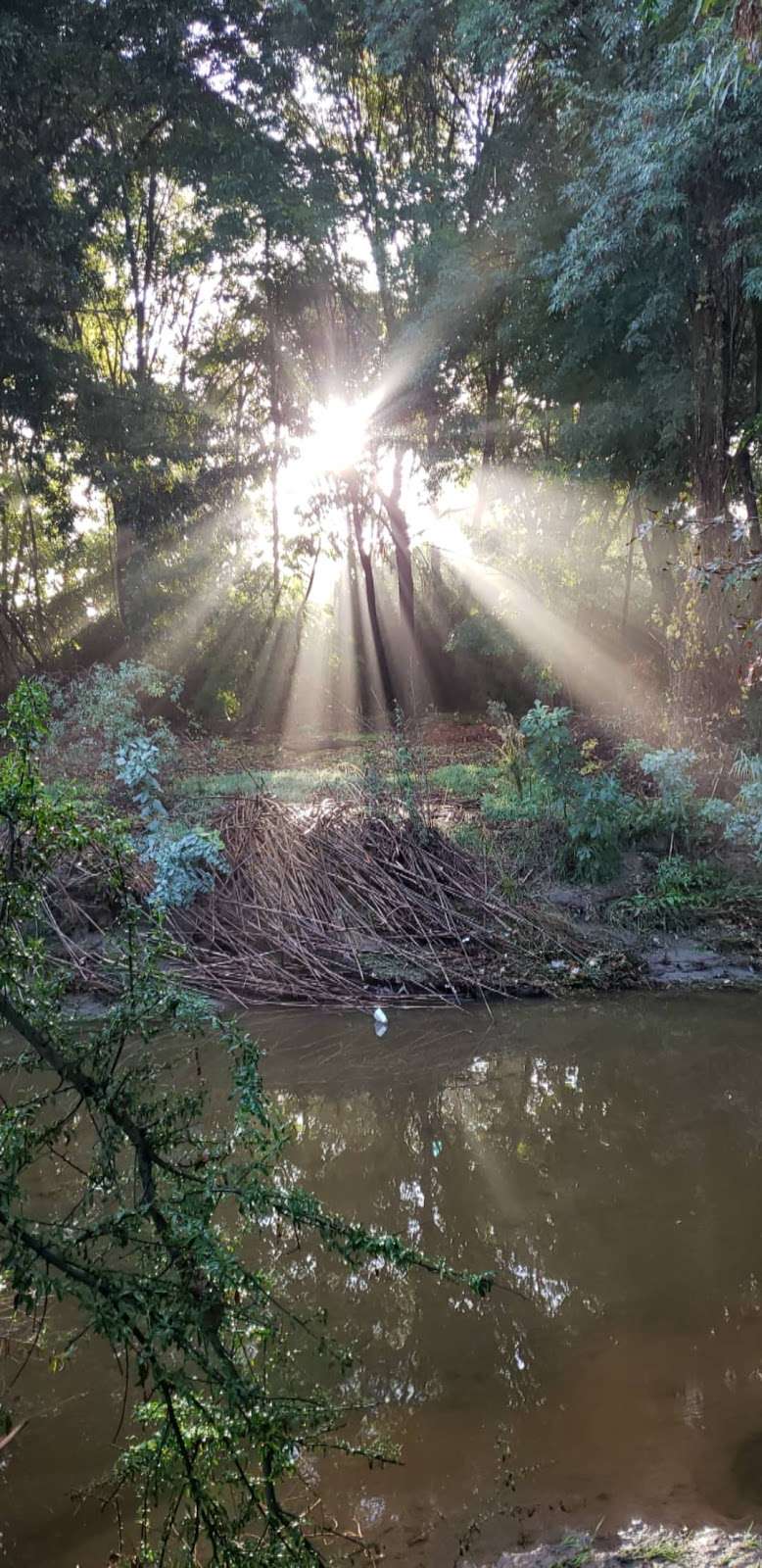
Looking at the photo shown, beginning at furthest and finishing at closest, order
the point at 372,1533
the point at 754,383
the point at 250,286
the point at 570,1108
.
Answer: the point at 250,286 < the point at 754,383 < the point at 570,1108 < the point at 372,1533

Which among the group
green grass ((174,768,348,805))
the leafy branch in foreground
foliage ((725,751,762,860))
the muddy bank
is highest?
the leafy branch in foreground

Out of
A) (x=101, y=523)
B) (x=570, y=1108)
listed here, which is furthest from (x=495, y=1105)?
(x=101, y=523)

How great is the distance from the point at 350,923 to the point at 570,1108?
7.51 feet

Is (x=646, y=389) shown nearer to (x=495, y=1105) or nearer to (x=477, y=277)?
(x=477, y=277)

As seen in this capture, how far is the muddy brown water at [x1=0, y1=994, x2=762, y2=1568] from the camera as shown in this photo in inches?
75.2

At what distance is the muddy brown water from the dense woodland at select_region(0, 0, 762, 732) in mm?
5100

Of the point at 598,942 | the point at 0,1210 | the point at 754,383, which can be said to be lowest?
the point at 598,942

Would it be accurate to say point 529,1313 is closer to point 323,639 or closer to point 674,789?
point 674,789

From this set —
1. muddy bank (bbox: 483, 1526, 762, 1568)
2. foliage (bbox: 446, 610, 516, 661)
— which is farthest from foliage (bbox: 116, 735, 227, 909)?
foliage (bbox: 446, 610, 516, 661)

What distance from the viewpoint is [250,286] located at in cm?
1521

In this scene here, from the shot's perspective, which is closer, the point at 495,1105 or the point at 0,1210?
the point at 0,1210

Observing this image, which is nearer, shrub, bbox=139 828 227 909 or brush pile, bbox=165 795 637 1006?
brush pile, bbox=165 795 637 1006

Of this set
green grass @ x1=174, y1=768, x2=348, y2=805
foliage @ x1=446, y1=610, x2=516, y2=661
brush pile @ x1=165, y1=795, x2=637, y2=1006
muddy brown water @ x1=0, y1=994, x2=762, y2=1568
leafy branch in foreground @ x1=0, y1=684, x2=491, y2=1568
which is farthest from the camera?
foliage @ x1=446, y1=610, x2=516, y2=661

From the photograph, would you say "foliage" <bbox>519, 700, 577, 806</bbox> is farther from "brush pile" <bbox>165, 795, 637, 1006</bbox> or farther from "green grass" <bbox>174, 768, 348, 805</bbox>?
"green grass" <bbox>174, 768, 348, 805</bbox>
